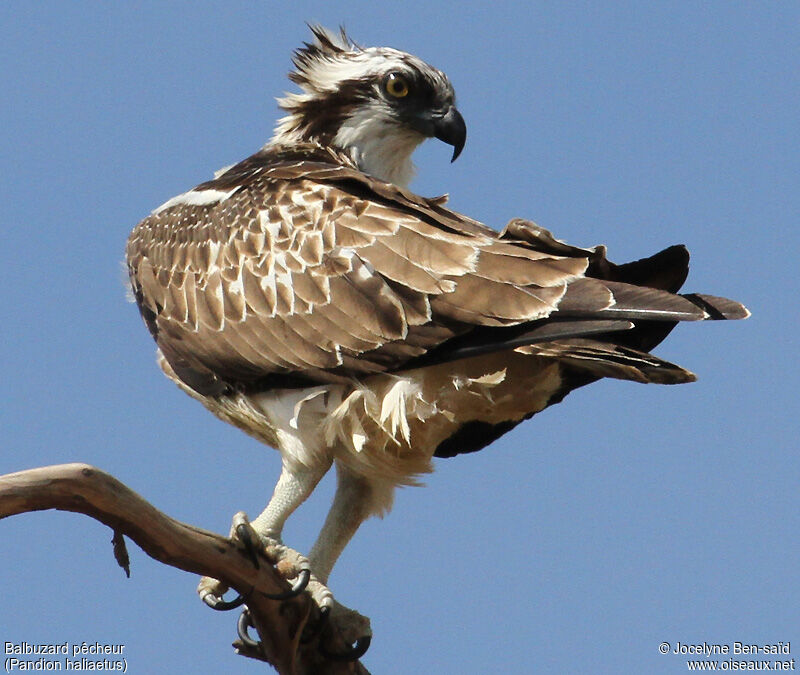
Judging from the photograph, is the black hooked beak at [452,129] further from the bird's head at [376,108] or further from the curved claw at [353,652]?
the curved claw at [353,652]

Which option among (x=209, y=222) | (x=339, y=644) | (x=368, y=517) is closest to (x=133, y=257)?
(x=209, y=222)

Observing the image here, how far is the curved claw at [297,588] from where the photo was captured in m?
6.07

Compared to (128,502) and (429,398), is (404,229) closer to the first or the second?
(429,398)

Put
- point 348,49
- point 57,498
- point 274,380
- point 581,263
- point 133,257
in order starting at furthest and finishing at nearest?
point 348,49, point 133,257, point 274,380, point 581,263, point 57,498

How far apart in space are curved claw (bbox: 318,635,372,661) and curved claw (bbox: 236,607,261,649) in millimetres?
333

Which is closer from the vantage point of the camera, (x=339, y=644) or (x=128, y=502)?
(x=128, y=502)

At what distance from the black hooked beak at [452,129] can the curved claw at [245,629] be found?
110 inches

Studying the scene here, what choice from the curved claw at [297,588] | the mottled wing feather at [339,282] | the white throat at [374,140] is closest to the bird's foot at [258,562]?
the curved claw at [297,588]

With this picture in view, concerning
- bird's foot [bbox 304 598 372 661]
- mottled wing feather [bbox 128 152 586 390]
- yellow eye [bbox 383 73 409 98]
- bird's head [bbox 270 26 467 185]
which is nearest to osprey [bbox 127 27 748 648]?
mottled wing feather [bbox 128 152 586 390]

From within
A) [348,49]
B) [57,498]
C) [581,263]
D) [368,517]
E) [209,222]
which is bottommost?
[57,498]

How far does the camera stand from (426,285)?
19.5 ft

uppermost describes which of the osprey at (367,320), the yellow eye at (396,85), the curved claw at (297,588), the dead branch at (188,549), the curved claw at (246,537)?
the yellow eye at (396,85)

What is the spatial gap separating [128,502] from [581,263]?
225 centimetres

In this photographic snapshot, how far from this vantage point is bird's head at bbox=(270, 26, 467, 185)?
24.3ft
